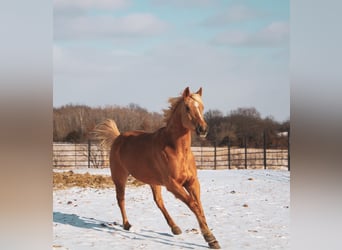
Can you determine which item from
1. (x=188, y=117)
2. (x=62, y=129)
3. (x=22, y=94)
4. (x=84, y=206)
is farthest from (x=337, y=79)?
(x=84, y=206)

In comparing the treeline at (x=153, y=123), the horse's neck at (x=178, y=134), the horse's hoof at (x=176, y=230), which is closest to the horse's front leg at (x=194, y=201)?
the horse's neck at (x=178, y=134)

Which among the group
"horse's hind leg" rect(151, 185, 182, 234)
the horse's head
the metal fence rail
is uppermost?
the horse's head

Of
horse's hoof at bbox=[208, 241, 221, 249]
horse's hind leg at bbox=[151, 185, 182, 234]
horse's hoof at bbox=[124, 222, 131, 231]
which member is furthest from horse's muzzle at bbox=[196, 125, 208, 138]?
horse's hoof at bbox=[124, 222, 131, 231]

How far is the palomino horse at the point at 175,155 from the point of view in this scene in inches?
131

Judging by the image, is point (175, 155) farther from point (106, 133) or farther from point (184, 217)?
point (184, 217)

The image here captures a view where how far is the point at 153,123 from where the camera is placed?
4.30 m

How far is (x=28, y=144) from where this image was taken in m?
2.58

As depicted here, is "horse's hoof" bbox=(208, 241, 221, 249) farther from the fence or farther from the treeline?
the fence

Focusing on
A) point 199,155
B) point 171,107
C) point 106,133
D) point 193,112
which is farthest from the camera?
point 199,155

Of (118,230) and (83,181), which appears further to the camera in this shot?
(83,181)

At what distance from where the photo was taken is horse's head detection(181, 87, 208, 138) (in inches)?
126

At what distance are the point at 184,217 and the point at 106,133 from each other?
1.02 m

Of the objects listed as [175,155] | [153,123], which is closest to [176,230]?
[175,155]

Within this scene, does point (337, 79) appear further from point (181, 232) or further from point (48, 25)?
point (181, 232)
